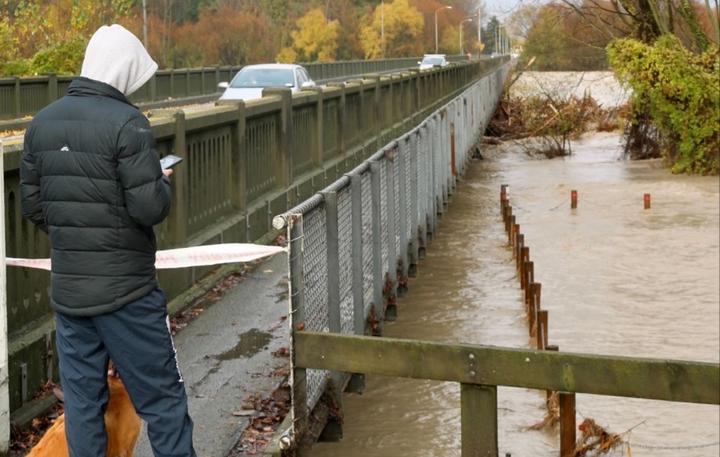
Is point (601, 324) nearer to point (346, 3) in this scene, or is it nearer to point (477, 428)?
point (477, 428)

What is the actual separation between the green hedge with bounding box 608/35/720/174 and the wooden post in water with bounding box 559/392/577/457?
2409cm

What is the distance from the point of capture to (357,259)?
9.66 meters

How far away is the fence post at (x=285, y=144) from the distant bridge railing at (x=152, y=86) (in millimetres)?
2293

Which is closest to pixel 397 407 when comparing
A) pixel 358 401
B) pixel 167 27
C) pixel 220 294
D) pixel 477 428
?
pixel 358 401

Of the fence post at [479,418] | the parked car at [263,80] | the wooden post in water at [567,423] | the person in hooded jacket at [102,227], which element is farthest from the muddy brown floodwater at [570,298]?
the parked car at [263,80]

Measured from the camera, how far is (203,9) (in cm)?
9588

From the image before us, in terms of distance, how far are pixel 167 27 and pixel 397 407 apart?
236ft

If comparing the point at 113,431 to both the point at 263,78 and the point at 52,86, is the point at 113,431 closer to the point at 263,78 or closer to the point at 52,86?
the point at 263,78

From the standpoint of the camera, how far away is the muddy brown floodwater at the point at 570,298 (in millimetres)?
10125

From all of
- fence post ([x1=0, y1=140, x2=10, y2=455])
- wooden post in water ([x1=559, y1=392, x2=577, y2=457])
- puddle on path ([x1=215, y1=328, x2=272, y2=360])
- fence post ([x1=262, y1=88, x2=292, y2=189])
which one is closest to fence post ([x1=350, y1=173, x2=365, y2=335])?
puddle on path ([x1=215, y1=328, x2=272, y2=360])

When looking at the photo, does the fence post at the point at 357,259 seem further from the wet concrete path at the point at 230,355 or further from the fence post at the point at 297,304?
the fence post at the point at 297,304

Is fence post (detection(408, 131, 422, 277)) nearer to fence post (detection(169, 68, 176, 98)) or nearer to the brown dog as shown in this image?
the brown dog

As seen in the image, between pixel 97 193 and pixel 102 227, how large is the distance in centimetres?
13

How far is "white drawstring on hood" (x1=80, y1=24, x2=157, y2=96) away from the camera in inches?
216
